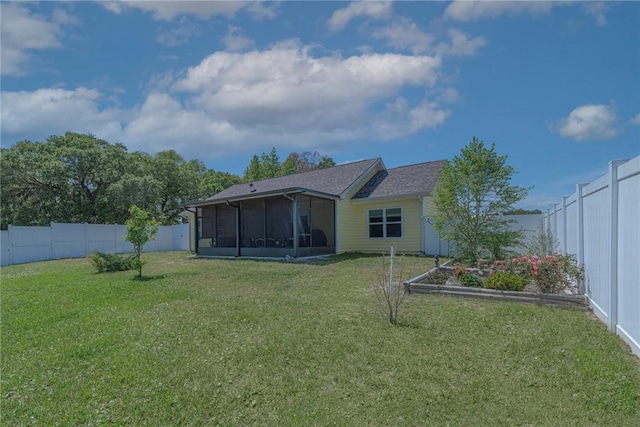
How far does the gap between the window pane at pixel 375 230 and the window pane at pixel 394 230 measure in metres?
0.43

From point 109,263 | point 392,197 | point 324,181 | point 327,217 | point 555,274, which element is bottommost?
point 109,263

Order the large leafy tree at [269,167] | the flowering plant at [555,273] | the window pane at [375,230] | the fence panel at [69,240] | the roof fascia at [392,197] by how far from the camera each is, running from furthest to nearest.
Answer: the large leafy tree at [269,167]
the fence panel at [69,240]
the window pane at [375,230]
the roof fascia at [392,197]
the flowering plant at [555,273]

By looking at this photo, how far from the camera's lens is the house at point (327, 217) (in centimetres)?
1384

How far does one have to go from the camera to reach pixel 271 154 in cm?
3838

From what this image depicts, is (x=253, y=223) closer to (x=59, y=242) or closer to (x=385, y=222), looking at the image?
(x=385, y=222)

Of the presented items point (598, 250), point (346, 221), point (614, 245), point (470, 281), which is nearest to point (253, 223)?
point (346, 221)

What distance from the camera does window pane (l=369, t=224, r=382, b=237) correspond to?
50.5ft

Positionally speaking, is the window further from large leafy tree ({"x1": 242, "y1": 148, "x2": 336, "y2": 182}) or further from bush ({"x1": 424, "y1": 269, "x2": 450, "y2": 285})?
large leafy tree ({"x1": 242, "y1": 148, "x2": 336, "y2": 182})

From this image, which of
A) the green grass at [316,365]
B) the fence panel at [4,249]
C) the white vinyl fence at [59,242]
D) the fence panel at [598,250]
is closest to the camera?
the green grass at [316,365]

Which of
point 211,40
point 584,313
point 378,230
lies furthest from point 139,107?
point 584,313

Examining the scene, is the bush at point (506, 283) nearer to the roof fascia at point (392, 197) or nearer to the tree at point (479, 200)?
the tree at point (479, 200)

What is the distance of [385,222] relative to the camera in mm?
15258

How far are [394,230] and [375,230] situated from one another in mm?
914

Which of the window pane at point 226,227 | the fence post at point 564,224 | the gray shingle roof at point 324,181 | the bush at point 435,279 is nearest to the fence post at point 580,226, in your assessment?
the fence post at point 564,224
